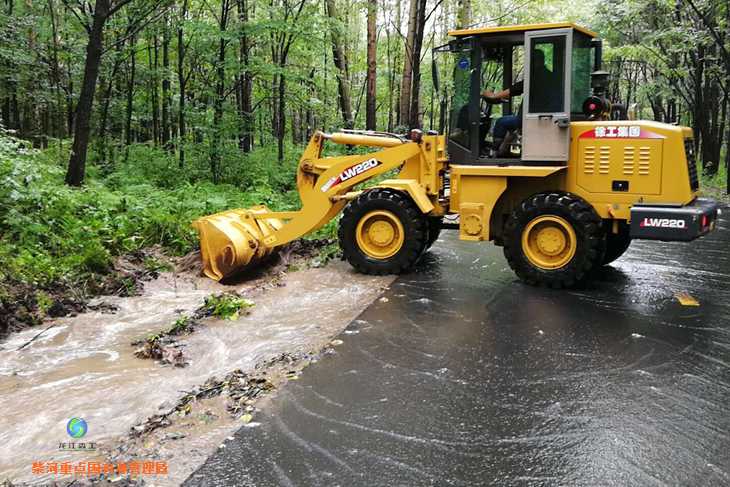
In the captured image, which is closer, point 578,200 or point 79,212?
point 578,200

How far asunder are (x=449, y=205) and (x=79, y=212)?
5484 millimetres

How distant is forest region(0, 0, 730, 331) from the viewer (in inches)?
325

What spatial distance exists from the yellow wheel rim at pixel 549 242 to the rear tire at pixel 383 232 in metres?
1.39

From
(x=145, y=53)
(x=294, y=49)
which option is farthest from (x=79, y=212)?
(x=145, y=53)

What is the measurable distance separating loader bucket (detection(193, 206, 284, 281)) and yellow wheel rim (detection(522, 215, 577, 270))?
3565 mm

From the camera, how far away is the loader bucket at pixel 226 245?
8008mm

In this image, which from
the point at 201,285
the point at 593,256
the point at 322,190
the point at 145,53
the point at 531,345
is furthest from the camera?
the point at 145,53

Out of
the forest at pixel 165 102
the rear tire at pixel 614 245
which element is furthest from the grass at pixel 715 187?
the rear tire at pixel 614 245

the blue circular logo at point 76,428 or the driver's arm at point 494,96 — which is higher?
the driver's arm at point 494,96

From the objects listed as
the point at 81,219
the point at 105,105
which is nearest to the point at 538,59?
the point at 81,219

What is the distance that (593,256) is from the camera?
7.21 m

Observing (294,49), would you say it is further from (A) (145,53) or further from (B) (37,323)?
(B) (37,323)

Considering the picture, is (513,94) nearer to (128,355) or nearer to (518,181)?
(518,181)

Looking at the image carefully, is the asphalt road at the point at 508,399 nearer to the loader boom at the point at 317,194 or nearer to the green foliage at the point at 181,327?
the green foliage at the point at 181,327
